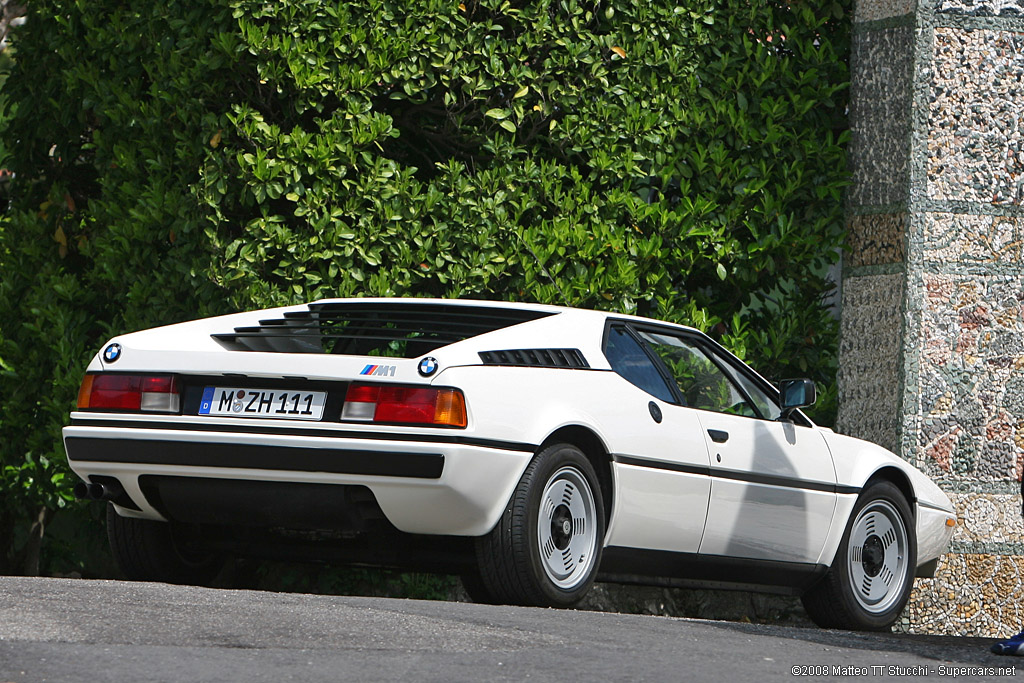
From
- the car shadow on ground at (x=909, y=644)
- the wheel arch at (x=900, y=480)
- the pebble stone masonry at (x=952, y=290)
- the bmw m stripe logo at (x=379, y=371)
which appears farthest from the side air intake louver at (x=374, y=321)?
the pebble stone masonry at (x=952, y=290)

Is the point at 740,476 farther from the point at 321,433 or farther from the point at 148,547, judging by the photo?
the point at 148,547

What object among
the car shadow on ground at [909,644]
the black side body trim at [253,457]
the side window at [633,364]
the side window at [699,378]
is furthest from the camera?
the side window at [699,378]

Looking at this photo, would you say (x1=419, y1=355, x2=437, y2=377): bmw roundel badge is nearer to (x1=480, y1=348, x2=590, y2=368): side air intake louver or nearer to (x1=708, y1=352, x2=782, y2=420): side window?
(x1=480, y1=348, x2=590, y2=368): side air intake louver

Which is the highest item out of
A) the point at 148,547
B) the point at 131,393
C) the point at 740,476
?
the point at 131,393

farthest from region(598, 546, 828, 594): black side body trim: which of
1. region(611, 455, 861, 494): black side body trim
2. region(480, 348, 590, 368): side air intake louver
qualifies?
region(480, 348, 590, 368): side air intake louver

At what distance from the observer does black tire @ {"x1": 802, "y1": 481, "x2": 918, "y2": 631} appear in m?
8.36

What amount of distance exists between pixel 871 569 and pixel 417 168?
3.40 meters

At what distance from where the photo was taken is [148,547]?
716cm

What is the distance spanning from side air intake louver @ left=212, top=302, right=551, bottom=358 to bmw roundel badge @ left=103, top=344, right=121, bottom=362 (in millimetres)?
572

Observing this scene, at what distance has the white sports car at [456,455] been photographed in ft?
20.9

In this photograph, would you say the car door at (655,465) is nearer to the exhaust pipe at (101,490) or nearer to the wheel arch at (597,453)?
the wheel arch at (597,453)

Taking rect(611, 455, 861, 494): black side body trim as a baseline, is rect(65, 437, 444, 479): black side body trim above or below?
above

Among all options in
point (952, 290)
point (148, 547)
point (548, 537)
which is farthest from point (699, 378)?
point (148, 547)

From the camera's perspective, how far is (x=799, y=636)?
20.6ft
